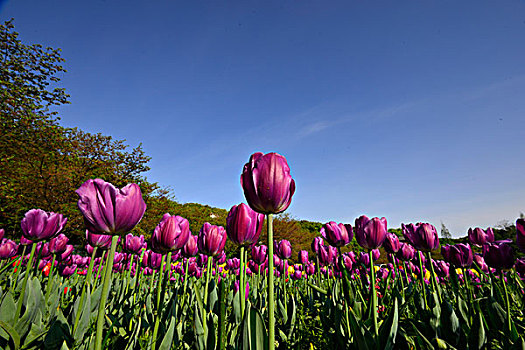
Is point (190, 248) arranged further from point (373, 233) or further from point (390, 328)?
point (390, 328)

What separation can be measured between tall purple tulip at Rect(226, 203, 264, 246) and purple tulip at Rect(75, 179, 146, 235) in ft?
2.16

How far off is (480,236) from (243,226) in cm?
354

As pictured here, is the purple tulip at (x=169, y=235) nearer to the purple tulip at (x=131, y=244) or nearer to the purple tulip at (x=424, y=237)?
the purple tulip at (x=131, y=244)

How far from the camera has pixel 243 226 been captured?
1655mm

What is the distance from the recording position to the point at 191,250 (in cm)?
256

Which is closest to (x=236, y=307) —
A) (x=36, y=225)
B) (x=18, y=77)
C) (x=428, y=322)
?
(x=428, y=322)

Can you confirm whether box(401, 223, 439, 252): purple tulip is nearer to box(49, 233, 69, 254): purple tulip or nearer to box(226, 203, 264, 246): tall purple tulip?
box(226, 203, 264, 246): tall purple tulip

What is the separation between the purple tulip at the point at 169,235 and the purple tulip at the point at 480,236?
12.3ft

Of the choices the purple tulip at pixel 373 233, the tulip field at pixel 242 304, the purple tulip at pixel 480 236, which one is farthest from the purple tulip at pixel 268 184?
the purple tulip at pixel 480 236

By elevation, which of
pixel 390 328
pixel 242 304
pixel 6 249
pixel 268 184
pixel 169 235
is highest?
pixel 268 184

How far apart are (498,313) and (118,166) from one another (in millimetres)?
12365

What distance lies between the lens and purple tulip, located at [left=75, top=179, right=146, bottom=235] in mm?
1122

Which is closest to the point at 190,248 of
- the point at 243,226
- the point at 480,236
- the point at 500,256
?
the point at 243,226

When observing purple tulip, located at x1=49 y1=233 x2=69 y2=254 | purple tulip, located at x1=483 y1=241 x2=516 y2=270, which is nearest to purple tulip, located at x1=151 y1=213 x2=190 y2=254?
purple tulip, located at x1=49 y1=233 x2=69 y2=254
